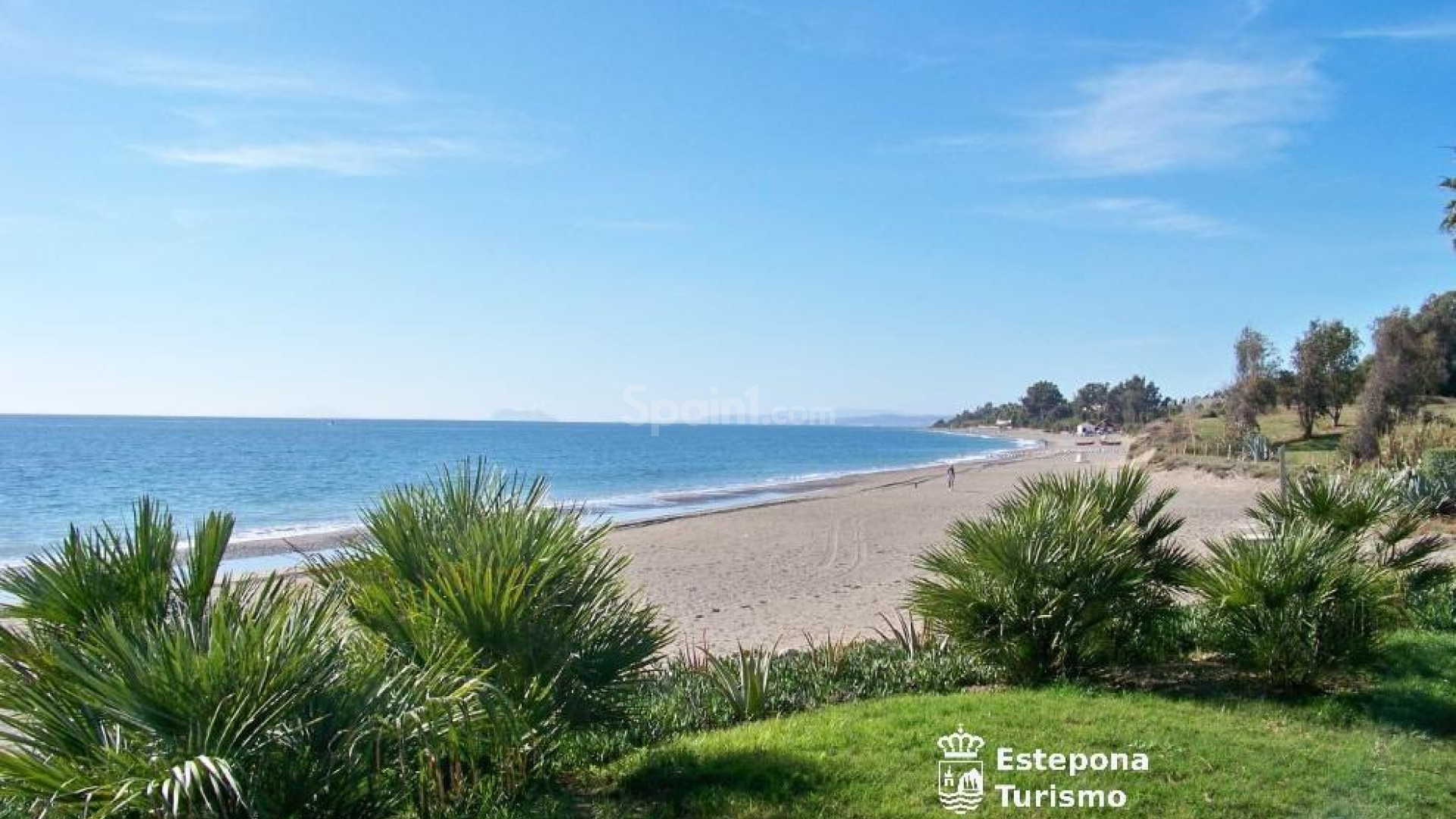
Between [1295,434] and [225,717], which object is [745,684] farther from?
[1295,434]

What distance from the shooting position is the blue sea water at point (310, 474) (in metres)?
35.9

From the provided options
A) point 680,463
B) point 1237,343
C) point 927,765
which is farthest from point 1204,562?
point 680,463

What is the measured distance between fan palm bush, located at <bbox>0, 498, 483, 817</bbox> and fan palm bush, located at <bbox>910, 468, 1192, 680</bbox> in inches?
172

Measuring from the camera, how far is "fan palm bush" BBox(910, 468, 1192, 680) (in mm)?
6855

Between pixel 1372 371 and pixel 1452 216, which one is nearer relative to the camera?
pixel 1452 216

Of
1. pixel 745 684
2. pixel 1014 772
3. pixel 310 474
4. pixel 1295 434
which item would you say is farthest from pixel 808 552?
pixel 310 474

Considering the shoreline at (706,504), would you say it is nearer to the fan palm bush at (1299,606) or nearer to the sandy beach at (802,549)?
the sandy beach at (802,549)

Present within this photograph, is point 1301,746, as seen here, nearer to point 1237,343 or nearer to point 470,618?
point 470,618

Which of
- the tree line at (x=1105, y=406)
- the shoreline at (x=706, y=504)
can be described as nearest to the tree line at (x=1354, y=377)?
the shoreline at (x=706, y=504)

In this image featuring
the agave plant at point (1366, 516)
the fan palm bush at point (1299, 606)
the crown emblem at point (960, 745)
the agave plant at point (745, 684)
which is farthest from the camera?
the agave plant at point (1366, 516)

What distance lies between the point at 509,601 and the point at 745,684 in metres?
3.01

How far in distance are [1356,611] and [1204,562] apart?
1594mm

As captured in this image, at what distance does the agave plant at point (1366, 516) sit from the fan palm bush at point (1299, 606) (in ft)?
4.26

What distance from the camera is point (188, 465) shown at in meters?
65.7
